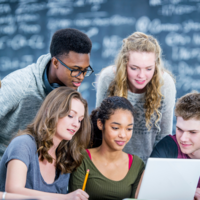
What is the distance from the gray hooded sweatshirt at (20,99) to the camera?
162cm

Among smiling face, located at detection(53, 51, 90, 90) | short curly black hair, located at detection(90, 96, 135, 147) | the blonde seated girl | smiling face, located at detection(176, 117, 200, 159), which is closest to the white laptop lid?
the blonde seated girl

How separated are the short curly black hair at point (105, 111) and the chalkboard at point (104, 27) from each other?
1344 mm

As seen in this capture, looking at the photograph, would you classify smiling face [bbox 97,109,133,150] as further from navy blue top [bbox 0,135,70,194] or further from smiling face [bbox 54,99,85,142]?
navy blue top [bbox 0,135,70,194]

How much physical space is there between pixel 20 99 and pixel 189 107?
1003 millimetres

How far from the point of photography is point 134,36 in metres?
1.87

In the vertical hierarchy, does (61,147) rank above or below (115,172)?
above

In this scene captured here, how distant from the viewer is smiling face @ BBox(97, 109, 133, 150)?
4.85ft

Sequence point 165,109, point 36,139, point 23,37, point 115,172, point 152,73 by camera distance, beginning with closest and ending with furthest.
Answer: point 36,139 < point 115,172 < point 152,73 < point 165,109 < point 23,37

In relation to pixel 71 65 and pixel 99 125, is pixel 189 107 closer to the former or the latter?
pixel 99 125

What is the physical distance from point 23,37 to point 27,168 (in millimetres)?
2165

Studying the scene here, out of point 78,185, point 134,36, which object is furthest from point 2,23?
point 78,185

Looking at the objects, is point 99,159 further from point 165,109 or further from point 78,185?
point 165,109

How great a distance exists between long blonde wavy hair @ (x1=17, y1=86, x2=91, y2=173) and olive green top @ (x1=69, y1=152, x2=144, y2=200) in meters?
0.06

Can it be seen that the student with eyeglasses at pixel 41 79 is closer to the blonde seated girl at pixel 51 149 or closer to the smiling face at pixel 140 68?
the blonde seated girl at pixel 51 149
